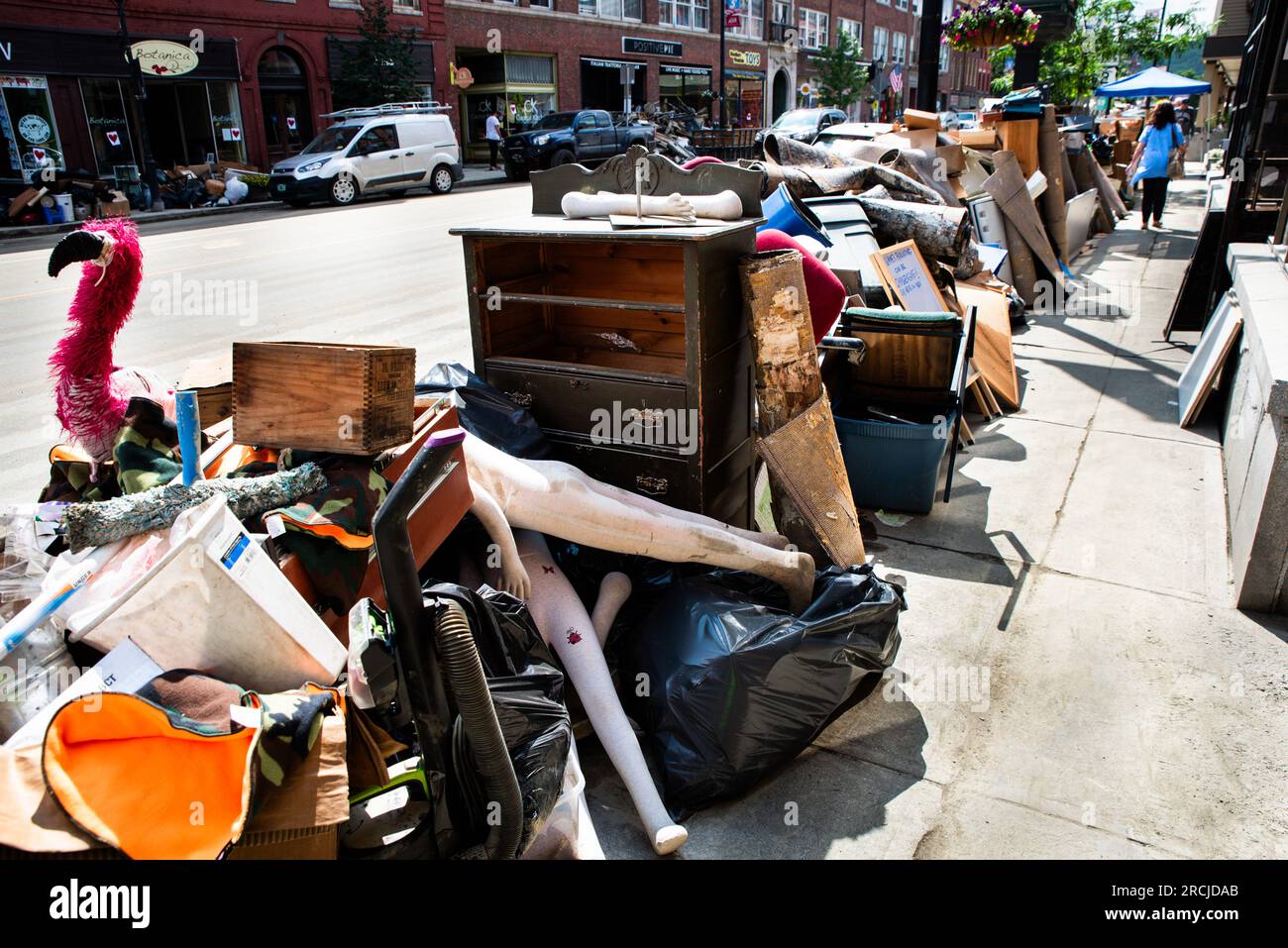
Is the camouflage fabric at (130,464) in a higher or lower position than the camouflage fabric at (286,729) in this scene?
higher

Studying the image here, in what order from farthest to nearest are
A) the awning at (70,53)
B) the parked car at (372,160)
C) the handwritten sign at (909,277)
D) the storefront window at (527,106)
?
the storefront window at (527,106), the awning at (70,53), the parked car at (372,160), the handwritten sign at (909,277)

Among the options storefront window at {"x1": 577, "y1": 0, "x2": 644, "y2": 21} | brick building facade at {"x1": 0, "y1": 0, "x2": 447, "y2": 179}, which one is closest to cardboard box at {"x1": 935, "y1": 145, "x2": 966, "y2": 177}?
brick building facade at {"x1": 0, "y1": 0, "x2": 447, "y2": 179}

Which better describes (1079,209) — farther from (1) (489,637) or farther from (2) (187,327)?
(1) (489,637)

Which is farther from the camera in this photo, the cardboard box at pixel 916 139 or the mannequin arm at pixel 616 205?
the cardboard box at pixel 916 139

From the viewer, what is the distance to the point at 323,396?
267cm

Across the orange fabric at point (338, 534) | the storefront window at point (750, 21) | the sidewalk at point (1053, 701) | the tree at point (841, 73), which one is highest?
the storefront window at point (750, 21)

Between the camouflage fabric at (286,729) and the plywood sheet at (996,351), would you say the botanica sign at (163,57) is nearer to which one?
the plywood sheet at (996,351)

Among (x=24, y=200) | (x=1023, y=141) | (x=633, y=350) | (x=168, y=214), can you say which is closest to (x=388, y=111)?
(x=168, y=214)

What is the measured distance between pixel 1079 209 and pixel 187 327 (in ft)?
36.3

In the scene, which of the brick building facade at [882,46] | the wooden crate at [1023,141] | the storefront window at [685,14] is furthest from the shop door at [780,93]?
the wooden crate at [1023,141]

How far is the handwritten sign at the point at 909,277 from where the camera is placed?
5.86 meters

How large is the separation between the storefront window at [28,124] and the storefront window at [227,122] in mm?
3920

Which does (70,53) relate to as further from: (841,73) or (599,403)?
(841,73)

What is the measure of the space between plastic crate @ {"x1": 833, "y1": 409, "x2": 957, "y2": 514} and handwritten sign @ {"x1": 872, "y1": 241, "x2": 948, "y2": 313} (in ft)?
5.15
